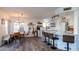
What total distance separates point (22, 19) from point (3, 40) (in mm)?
3487

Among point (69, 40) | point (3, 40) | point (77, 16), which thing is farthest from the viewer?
point (3, 40)

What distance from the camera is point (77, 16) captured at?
4895 mm

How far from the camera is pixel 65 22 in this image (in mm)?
6059
